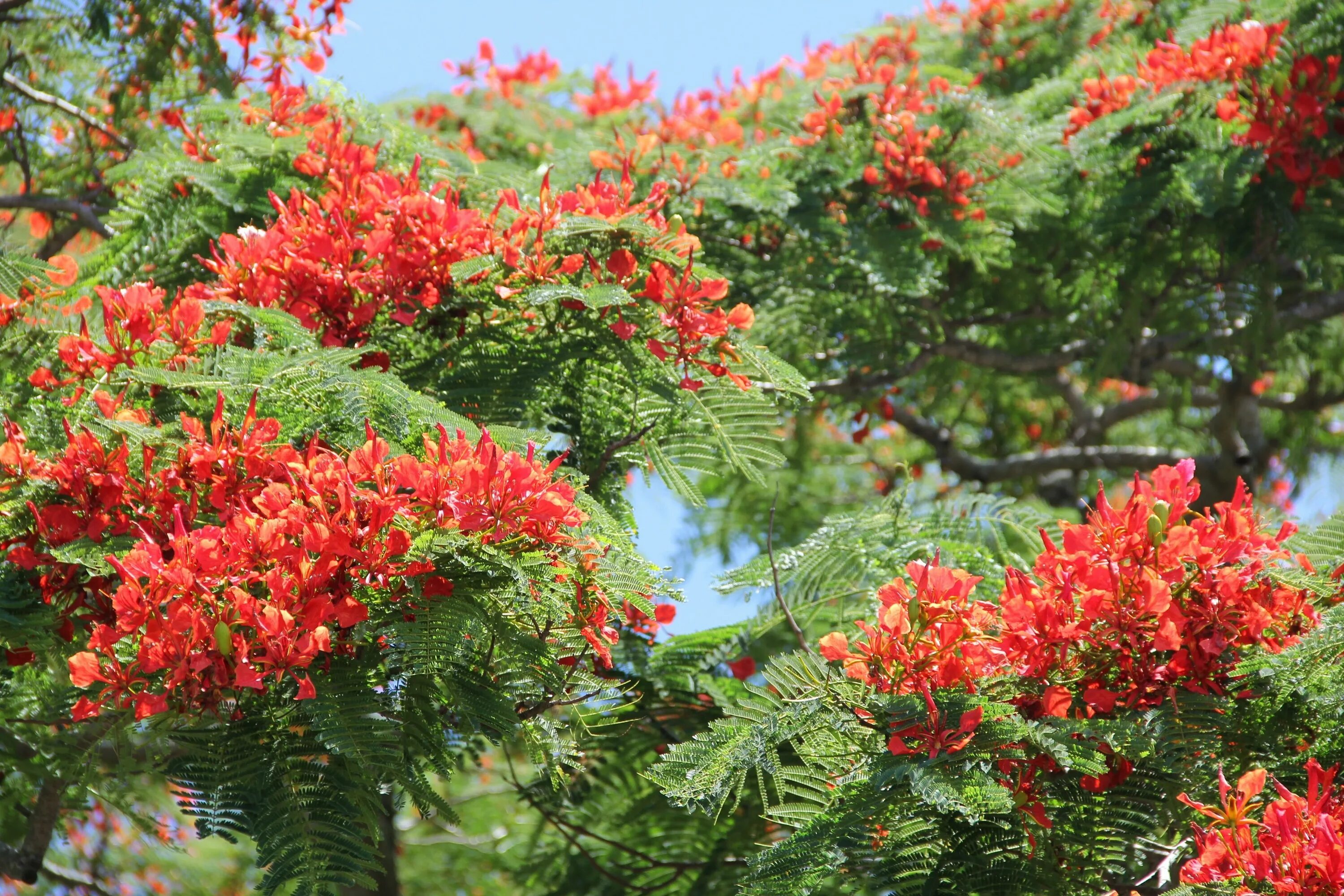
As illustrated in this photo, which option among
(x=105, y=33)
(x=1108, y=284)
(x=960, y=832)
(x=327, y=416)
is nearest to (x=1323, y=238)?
(x=1108, y=284)

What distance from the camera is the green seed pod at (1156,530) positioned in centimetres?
226

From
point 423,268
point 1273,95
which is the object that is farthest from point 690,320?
point 1273,95

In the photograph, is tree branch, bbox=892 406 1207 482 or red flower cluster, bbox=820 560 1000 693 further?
tree branch, bbox=892 406 1207 482

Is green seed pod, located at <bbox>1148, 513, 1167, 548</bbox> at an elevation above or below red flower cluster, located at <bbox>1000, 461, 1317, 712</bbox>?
above

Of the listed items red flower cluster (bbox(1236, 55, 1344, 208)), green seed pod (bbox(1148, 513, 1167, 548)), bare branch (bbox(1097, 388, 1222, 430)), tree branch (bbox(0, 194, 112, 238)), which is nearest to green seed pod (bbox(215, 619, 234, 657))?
green seed pod (bbox(1148, 513, 1167, 548))

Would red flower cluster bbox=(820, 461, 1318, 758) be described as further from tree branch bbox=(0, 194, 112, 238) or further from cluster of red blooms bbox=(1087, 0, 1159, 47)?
cluster of red blooms bbox=(1087, 0, 1159, 47)

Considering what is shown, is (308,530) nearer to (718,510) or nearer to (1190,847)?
(1190,847)

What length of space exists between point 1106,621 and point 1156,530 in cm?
19

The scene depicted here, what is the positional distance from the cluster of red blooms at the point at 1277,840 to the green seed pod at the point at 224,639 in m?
1.56

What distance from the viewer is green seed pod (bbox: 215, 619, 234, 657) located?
199 centimetres

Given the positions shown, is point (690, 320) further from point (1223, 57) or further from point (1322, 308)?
point (1322, 308)

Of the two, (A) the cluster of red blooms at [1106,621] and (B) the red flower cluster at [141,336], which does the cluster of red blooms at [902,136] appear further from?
(B) the red flower cluster at [141,336]

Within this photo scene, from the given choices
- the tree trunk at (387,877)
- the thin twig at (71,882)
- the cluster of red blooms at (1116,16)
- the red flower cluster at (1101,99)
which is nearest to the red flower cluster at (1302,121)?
the red flower cluster at (1101,99)

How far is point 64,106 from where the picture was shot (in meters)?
4.68
